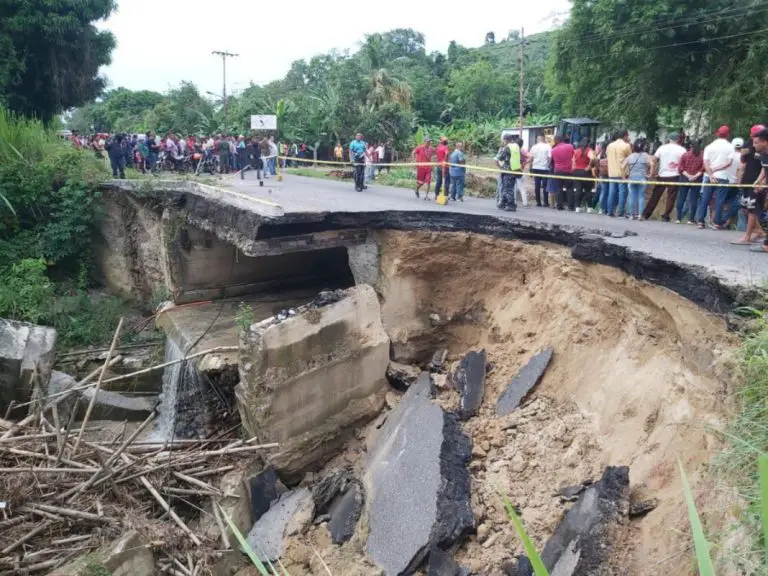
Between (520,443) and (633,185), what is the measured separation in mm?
5493

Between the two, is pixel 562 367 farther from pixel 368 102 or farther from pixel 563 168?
pixel 368 102

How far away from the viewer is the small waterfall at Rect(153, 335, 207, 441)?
9.67 m

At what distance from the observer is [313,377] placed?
8.26 metres

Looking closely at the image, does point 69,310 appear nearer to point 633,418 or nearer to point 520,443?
point 520,443

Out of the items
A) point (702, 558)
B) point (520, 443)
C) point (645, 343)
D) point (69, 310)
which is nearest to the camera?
point (702, 558)

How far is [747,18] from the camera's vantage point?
44.5 ft

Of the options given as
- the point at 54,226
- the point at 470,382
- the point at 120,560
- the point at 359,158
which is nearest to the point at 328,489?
the point at 470,382

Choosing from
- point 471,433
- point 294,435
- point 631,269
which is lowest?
point 294,435

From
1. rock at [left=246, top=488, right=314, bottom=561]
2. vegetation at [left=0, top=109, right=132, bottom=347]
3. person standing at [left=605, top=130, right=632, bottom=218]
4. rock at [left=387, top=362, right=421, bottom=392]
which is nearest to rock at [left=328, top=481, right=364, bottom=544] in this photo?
rock at [left=246, top=488, right=314, bottom=561]

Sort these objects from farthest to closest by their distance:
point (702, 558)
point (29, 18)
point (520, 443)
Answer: point (29, 18)
point (520, 443)
point (702, 558)

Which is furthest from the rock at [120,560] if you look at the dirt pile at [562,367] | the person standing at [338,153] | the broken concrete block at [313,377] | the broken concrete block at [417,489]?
the person standing at [338,153]

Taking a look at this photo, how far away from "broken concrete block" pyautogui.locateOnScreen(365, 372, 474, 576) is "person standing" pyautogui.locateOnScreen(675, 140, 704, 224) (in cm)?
543

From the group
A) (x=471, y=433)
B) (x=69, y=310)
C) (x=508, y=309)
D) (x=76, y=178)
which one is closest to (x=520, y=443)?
(x=471, y=433)

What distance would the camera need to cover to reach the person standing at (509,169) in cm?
1059
